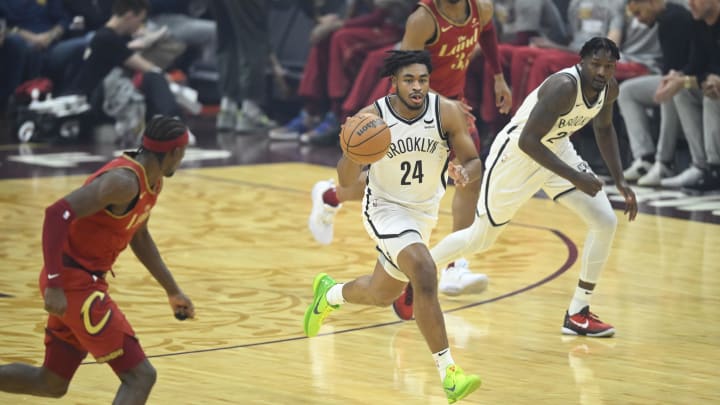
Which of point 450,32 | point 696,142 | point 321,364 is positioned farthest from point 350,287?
point 696,142

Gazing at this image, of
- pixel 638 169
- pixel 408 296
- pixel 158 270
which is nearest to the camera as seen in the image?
pixel 158 270

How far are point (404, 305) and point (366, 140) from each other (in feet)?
4.67

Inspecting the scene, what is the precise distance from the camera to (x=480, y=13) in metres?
7.98

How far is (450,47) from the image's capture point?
7.79 m

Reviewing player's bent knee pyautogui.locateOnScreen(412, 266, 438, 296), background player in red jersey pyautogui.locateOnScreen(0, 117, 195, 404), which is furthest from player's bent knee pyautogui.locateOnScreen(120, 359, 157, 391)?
player's bent knee pyautogui.locateOnScreen(412, 266, 438, 296)

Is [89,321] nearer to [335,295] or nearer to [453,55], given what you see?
[335,295]

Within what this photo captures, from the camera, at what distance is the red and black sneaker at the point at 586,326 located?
6.67 metres

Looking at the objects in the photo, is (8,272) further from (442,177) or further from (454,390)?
(454,390)

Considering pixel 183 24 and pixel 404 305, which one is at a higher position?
pixel 404 305

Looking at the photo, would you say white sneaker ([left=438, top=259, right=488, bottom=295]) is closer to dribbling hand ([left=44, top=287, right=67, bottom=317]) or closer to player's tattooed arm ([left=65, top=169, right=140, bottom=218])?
player's tattooed arm ([left=65, top=169, right=140, bottom=218])

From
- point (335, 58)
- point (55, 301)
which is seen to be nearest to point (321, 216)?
point (55, 301)

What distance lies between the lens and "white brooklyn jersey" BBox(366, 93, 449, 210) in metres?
6.10

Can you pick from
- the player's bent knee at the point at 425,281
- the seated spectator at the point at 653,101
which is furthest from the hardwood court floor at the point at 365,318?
the seated spectator at the point at 653,101

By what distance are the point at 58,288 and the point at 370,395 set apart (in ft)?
5.30
